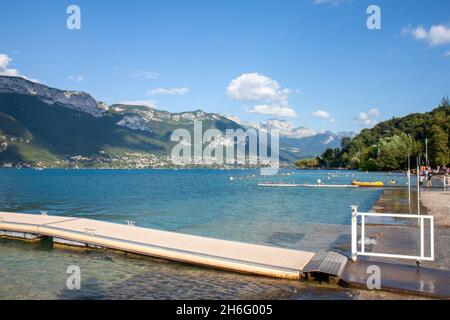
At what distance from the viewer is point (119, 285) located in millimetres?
9602

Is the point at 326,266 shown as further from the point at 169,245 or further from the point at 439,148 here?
the point at 439,148

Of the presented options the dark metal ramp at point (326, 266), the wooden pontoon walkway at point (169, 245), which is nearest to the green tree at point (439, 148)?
the wooden pontoon walkway at point (169, 245)

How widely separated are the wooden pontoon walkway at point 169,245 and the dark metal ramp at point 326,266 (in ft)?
0.89

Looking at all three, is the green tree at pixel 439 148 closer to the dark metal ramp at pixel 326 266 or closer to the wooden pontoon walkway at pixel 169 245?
the wooden pontoon walkway at pixel 169 245

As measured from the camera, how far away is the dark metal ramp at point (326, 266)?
360 inches

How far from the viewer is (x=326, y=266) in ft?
31.3

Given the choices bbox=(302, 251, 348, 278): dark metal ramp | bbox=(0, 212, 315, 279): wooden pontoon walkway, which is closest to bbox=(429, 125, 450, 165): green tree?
bbox=(0, 212, 315, 279): wooden pontoon walkway

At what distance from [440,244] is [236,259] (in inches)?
292

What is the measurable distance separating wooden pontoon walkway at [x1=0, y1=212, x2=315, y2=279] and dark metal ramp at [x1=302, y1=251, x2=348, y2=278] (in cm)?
27

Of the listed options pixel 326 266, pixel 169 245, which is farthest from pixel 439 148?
pixel 326 266

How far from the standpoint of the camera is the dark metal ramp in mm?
9133

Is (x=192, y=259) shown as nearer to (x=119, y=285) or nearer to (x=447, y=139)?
(x=119, y=285)

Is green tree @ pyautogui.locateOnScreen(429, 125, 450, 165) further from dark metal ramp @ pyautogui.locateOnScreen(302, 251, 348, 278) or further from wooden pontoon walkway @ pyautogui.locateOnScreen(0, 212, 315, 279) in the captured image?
dark metal ramp @ pyautogui.locateOnScreen(302, 251, 348, 278)
